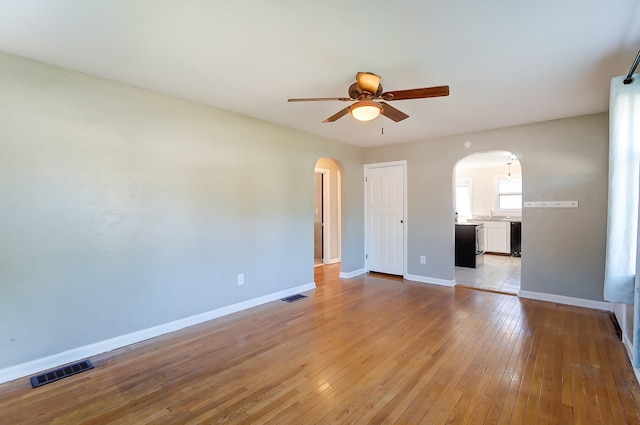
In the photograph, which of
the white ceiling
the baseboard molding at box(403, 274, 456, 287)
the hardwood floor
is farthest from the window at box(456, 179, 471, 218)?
the white ceiling

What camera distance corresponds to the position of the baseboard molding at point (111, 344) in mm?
2266

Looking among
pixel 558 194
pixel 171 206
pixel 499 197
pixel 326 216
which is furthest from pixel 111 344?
pixel 499 197

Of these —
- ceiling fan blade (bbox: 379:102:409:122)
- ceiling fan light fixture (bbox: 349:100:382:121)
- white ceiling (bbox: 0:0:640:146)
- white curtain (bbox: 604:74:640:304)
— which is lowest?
white curtain (bbox: 604:74:640:304)

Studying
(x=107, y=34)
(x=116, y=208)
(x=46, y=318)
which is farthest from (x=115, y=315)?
(x=107, y=34)

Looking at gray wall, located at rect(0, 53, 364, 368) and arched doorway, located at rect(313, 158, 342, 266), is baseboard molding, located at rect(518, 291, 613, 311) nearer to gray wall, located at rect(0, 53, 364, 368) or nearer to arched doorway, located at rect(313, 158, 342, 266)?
gray wall, located at rect(0, 53, 364, 368)

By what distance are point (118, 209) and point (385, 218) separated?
13.5ft

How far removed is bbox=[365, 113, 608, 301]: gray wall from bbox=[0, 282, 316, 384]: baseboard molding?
11.1ft

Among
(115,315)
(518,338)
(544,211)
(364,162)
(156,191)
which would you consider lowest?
(518,338)

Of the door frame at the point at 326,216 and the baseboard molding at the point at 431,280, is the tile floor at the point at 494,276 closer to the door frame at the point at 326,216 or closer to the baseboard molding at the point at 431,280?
the baseboard molding at the point at 431,280

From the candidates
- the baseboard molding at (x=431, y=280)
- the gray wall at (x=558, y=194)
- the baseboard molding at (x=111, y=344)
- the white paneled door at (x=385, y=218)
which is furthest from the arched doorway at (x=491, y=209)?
the baseboard molding at (x=111, y=344)

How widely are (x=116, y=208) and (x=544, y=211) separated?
5.01 meters

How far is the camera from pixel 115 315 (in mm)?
2721

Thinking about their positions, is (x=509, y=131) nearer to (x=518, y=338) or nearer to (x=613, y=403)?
(x=518, y=338)

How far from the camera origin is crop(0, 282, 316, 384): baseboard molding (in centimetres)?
227
